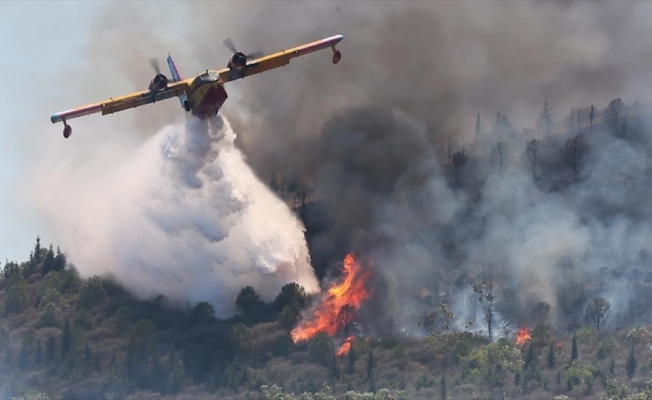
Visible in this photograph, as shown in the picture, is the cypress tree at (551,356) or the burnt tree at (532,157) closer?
the cypress tree at (551,356)

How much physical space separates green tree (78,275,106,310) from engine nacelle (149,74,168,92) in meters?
29.7

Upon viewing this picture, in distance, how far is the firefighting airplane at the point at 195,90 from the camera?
11544 centimetres

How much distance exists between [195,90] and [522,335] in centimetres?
3167

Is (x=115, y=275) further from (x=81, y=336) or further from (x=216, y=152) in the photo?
(x=216, y=152)

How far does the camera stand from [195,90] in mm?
116625

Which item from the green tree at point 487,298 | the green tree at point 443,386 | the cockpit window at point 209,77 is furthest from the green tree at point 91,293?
the green tree at point 443,386

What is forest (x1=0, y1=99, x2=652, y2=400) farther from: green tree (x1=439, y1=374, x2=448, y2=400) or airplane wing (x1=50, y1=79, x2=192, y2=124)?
airplane wing (x1=50, y1=79, x2=192, y2=124)

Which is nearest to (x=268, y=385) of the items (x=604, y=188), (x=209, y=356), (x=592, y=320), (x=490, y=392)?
(x=209, y=356)

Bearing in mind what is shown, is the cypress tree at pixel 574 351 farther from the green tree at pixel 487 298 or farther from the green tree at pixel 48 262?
the green tree at pixel 48 262

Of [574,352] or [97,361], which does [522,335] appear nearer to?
[574,352]

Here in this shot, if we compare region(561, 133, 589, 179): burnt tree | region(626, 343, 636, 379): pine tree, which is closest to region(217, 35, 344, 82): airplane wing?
region(626, 343, 636, 379): pine tree

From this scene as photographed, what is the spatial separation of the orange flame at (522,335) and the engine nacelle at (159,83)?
3327cm

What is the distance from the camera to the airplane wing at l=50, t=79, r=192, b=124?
384ft

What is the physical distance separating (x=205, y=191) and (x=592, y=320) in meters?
32.5
